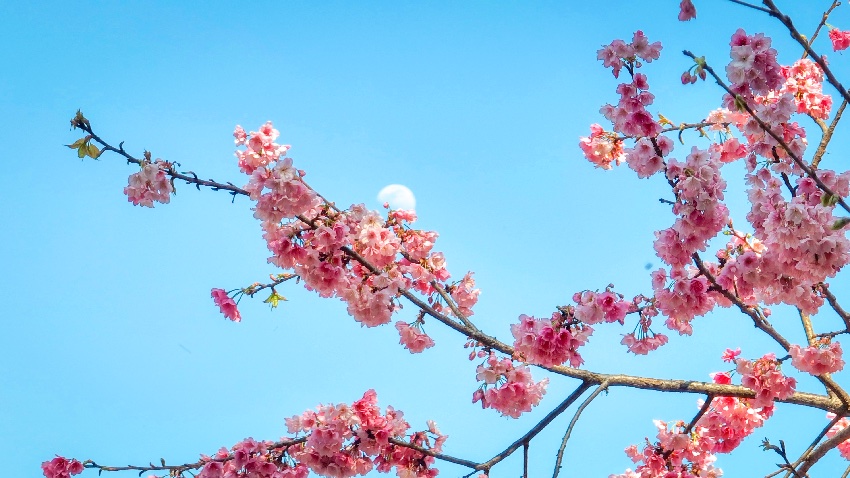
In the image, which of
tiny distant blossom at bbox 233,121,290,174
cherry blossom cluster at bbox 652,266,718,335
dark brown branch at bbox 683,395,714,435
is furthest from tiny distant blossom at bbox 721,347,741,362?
tiny distant blossom at bbox 233,121,290,174

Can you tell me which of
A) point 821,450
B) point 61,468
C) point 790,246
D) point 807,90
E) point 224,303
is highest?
point 807,90

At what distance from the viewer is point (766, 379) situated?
461 cm

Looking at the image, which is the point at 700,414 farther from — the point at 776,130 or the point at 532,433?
the point at 776,130

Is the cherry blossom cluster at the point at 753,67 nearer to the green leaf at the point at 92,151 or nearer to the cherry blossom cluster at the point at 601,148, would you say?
the cherry blossom cluster at the point at 601,148

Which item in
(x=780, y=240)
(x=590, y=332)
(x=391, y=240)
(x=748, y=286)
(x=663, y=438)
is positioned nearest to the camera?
(x=780, y=240)

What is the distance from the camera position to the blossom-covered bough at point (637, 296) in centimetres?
397

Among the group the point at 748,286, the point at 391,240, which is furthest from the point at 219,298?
the point at 748,286

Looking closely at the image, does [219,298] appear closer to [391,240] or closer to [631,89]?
[391,240]

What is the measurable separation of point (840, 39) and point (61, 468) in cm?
796

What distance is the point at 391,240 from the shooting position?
191 inches

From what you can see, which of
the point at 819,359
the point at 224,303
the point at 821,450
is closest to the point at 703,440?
the point at 821,450

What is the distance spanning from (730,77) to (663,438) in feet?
9.10

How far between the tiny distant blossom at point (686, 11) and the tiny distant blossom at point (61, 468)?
16.4 feet

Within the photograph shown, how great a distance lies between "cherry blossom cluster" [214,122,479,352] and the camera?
14.5ft
